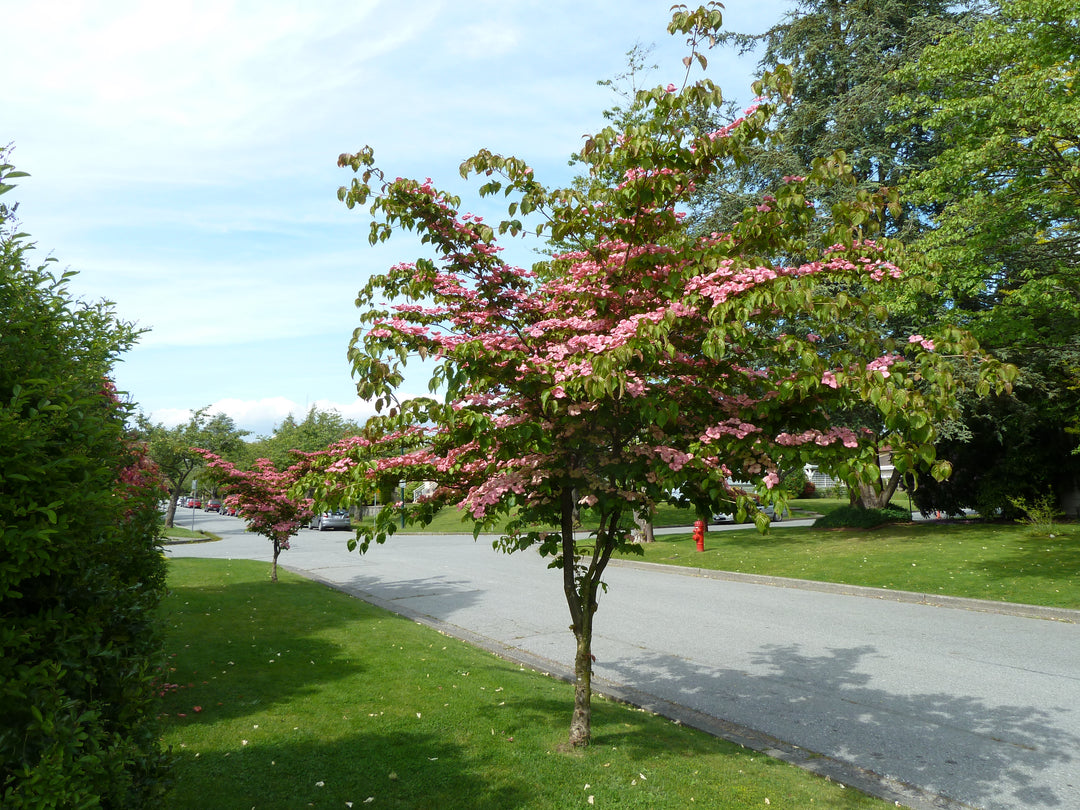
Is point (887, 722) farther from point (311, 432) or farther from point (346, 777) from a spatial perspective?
point (311, 432)

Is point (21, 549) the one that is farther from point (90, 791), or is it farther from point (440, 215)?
point (440, 215)

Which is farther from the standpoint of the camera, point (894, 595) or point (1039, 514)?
point (1039, 514)

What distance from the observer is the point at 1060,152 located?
1384 cm

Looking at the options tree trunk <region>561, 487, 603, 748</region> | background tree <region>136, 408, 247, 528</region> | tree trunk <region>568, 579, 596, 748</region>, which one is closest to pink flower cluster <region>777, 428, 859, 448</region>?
tree trunk <region>561, 487, 603, 748</region>

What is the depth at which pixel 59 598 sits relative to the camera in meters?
2.65

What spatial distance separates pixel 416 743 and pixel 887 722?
4.46 m

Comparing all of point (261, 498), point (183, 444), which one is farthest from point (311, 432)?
point (261, 498)

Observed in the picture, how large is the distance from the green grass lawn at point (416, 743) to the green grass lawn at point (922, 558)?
9309mm

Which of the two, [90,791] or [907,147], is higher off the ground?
[907,147]

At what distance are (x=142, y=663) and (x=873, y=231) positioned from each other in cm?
468

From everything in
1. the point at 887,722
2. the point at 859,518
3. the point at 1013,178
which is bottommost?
the point at 887,722

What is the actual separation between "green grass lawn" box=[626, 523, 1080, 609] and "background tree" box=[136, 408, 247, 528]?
26.7 meters

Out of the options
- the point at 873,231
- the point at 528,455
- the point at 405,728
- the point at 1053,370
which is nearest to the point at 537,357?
the point at 528,455

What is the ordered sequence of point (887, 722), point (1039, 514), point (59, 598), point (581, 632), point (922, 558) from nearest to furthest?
point (59, 598) → point (581, 632) → point (887, 722) → point (922, 558) → point (1039, 514)
